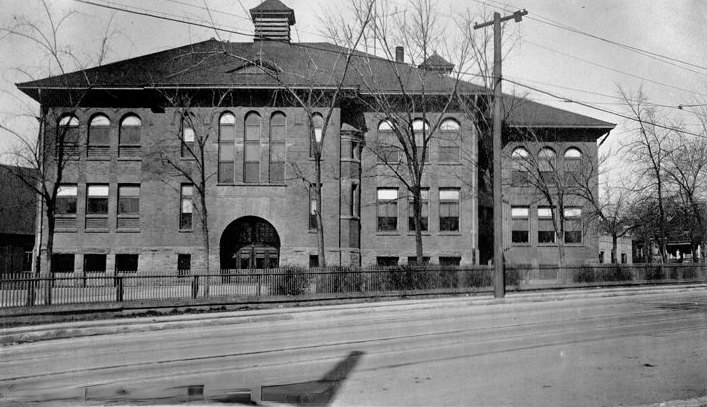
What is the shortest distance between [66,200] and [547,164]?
2936 cm

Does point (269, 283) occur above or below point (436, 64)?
below

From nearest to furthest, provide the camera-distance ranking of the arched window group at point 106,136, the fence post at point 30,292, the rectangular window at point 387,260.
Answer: the fence post at point 30,292 < the arched window group at point 106,136 < the rectangular window at point 387,260

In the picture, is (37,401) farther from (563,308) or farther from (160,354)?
(563,308)

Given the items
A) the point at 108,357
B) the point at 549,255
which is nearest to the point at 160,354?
the point at 108,357

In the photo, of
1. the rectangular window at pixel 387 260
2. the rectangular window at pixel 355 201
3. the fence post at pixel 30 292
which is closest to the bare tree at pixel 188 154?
the rectangular window at pixel 355 201

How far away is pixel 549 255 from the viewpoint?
3950 cm

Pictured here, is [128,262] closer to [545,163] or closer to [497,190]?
[497,190]

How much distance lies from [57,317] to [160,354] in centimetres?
793

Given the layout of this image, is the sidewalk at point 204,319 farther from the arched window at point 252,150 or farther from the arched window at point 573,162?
the arched window at point 573,162

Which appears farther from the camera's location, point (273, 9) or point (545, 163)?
point (545, 163)

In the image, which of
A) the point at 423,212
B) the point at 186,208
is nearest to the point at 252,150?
the point at 186,208

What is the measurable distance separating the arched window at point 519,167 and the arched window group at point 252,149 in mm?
14736

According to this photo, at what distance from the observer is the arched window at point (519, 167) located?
38250mm

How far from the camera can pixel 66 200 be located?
111 ft
